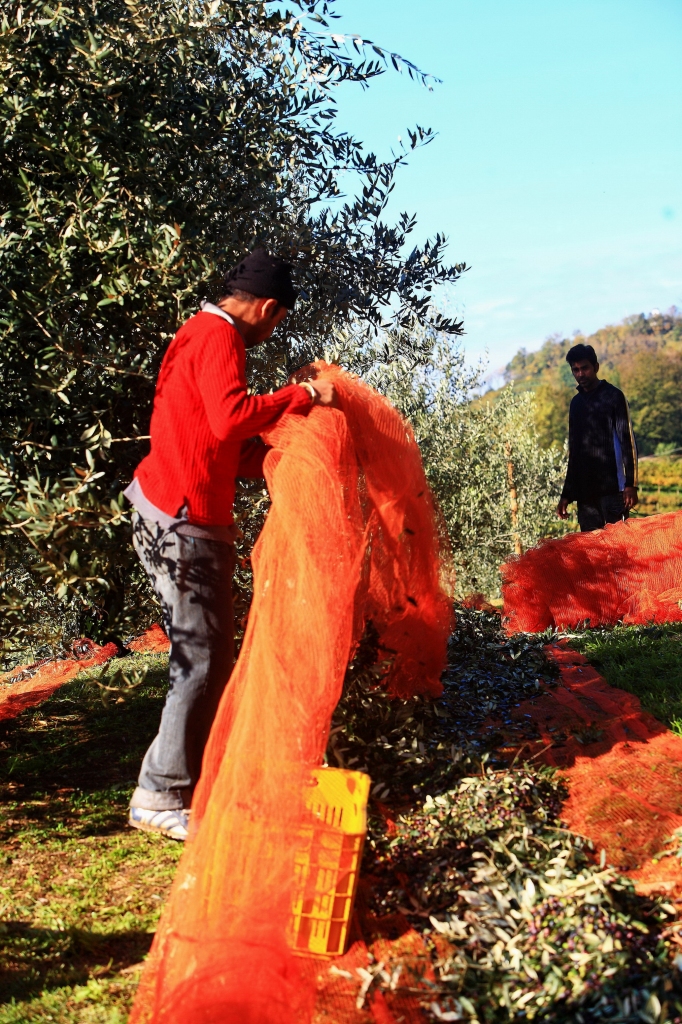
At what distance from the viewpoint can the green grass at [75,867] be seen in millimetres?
3047

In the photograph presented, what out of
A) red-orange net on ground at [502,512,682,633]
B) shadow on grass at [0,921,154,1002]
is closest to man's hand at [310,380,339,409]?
shadow on grass at [0,921,154,1002]

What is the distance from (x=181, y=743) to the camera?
12.6 ft

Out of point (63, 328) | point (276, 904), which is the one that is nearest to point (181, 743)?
point (276, 904)

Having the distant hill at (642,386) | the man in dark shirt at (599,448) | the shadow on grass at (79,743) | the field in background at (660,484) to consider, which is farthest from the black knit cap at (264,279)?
the distant hill at (642,386)

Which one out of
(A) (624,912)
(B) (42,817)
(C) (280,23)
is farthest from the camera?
(C) (280,23)

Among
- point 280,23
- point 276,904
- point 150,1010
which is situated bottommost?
point 150,1010

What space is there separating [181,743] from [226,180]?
310 cm

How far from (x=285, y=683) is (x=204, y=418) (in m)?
1.16

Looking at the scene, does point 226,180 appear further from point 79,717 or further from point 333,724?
point 79,717

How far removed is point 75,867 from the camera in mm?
3973

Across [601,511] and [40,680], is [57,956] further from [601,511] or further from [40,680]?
[601,511]

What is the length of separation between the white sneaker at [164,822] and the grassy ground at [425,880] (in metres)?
0.13

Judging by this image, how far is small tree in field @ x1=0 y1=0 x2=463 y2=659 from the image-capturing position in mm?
4285

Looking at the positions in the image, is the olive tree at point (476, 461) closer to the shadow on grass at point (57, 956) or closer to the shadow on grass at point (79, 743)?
the shadow on grass at point (79, 743)
